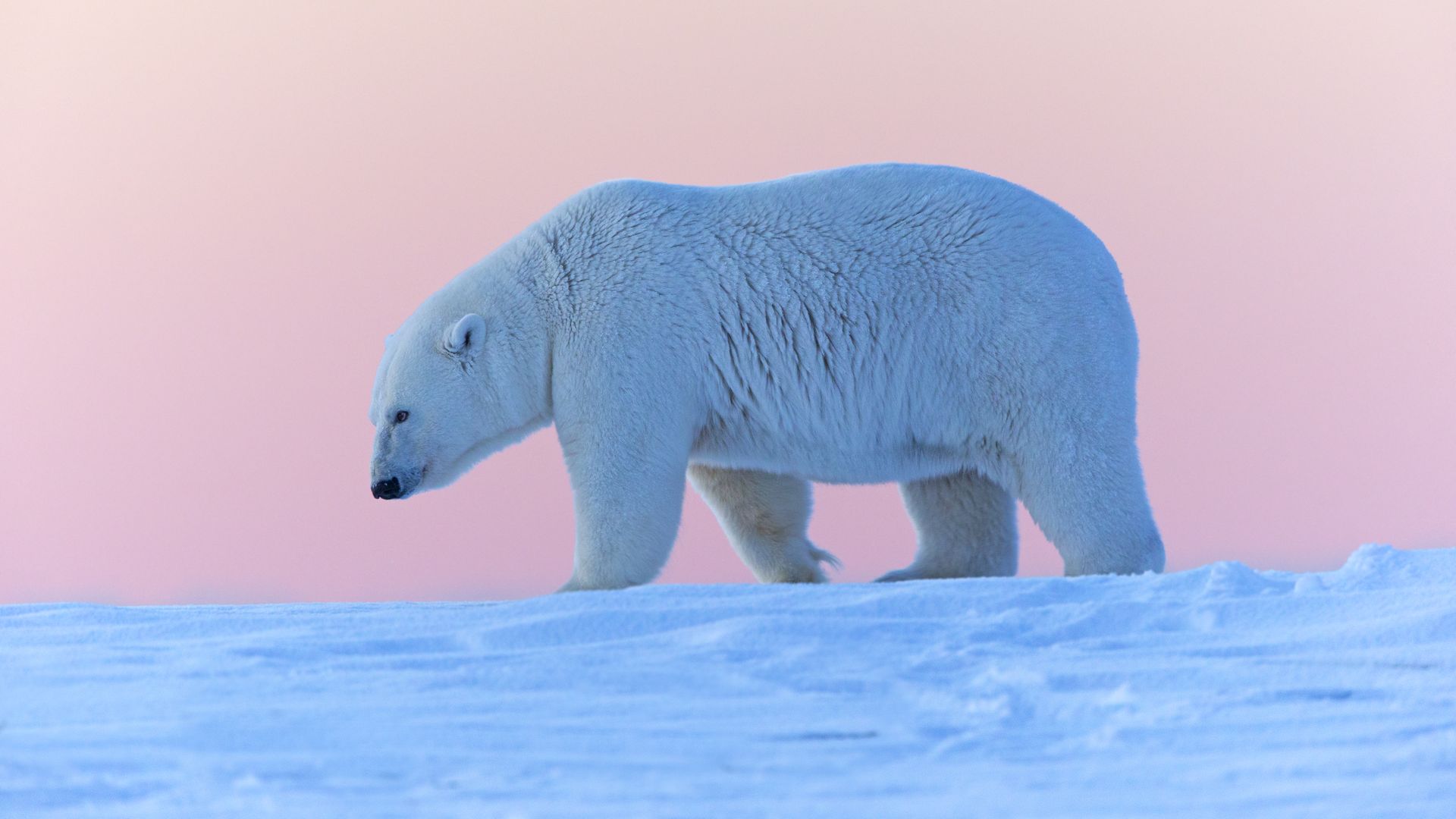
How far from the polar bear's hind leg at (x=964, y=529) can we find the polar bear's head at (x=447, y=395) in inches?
89.1

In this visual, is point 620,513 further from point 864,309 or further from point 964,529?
point 964,529

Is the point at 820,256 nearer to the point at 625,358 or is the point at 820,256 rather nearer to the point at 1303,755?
the point at 625,358

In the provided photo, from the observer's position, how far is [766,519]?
8039 millimetres

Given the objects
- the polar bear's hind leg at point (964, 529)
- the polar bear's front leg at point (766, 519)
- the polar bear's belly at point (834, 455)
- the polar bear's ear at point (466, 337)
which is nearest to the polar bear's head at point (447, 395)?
the polar bear's ear at point (466, 337)

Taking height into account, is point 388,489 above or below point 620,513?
above

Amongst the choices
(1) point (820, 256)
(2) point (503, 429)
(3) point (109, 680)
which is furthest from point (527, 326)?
(3) point (109, 680)

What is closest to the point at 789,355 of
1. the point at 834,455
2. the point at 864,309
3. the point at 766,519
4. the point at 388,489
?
the point at 864,309

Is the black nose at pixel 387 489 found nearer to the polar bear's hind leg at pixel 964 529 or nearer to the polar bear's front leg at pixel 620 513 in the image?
the polar bear's front leg at pixel 620 513

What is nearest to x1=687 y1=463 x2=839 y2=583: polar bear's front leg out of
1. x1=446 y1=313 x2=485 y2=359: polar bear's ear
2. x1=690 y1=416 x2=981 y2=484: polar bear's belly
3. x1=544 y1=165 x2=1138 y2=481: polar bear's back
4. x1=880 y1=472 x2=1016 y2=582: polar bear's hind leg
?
x1=880 y1=472 x2=1016 y2=582: polar bear's hind leg

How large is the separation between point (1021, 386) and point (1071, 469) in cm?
45

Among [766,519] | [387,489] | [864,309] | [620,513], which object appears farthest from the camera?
[766,519]

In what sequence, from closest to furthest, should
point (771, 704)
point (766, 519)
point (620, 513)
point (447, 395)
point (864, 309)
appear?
point (771, 704), point (620, 513), point (864, 309), point (447, 395), point (766, 519)

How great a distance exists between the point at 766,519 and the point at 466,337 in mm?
2101

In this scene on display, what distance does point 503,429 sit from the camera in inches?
282
